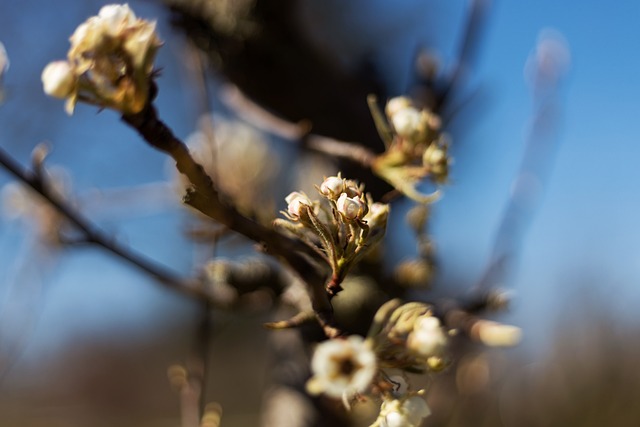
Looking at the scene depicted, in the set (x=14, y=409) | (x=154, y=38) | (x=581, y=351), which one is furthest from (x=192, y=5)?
(x=14, y=409)

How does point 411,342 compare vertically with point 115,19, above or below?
below

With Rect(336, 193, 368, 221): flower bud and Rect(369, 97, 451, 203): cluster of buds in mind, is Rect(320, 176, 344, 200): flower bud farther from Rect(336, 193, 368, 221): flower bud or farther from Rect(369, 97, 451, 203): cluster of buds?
Rect(369, 97, 451, 203): cluster of buds

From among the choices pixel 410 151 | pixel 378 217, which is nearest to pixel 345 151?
pixel 410 151

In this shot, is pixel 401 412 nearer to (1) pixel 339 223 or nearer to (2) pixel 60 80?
(1) pixel 339 223

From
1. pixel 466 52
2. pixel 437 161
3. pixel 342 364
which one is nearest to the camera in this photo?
pixel 342 364

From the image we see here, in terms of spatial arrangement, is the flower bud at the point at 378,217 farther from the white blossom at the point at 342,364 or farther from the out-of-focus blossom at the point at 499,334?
the out-of-focus blossom at the point at 499,334

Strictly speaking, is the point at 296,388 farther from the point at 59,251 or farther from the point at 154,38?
the point at 154,38
